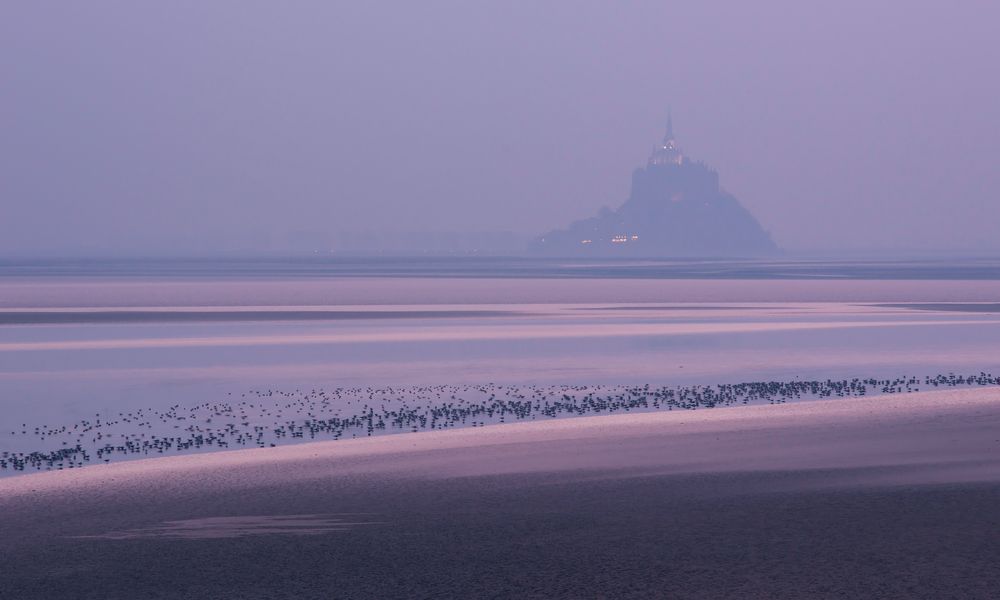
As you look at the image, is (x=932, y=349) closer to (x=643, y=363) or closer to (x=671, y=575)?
(x=643, y=363)

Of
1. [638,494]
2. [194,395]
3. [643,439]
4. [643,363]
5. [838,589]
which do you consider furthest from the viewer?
[643,363]

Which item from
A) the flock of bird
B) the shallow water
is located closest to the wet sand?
the flock of bird

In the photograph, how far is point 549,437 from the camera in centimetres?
2225

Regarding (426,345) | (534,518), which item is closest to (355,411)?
(534,518)

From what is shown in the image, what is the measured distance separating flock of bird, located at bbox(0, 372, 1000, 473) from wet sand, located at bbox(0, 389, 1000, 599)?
1583 millimetres

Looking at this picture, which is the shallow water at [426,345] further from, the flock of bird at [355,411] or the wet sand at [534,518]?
the wet sand at [534,518]

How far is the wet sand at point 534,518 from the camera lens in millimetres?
12359

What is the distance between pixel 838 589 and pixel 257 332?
4261 cm

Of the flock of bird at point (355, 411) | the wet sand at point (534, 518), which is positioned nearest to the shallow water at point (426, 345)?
the flock of bird at point (355, 411)

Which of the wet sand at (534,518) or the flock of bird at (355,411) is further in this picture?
the flock of bird at (355,411)

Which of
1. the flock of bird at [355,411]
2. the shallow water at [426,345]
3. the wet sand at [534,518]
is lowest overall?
the shallow water at [426,345]

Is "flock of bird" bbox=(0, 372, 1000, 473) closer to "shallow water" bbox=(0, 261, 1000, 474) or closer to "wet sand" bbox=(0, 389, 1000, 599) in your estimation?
"shallow water" bbox=(0, 261, 1000, 474)

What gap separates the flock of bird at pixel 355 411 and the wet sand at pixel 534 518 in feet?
5.19

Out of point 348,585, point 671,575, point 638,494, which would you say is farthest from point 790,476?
point 348,585
